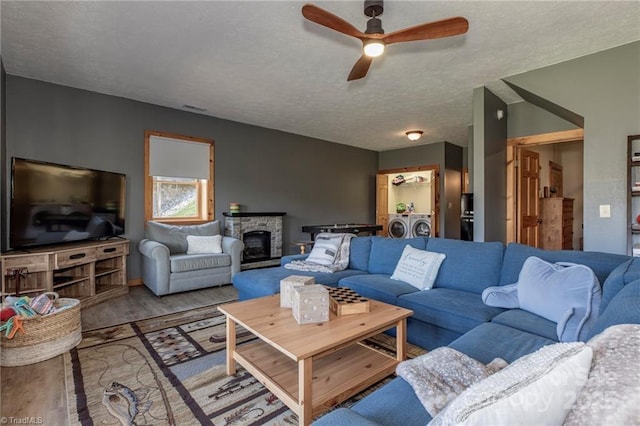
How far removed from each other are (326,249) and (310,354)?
2065 mm

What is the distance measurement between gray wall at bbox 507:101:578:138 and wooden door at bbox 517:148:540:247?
329 mm

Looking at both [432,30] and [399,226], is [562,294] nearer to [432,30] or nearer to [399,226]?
[432,30]

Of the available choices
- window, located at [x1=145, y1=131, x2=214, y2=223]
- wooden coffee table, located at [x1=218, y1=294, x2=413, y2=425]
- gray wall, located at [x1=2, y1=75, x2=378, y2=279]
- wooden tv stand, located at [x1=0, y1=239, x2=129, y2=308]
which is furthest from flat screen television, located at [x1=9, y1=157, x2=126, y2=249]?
wooden coffee table, located at [x1=218, y1=294, x2=413, y2=425]

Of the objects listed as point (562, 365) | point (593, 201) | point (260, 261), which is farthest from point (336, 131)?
point (562, 365)

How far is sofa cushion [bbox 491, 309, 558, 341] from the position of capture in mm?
1761

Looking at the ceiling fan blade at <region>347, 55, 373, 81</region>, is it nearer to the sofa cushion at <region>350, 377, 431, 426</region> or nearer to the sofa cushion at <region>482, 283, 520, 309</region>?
the sofa cushion at <region>482, 283, 520, 309</region>

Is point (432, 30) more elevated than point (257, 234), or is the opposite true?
point (432, 30)

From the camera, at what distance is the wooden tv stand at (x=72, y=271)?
9.75ft

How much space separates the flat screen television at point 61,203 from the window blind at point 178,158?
57cm

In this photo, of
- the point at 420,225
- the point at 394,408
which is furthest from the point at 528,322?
the point at 420,225

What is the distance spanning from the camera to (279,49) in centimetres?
298

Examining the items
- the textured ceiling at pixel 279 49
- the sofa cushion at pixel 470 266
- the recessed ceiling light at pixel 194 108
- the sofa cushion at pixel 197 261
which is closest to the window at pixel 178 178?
the recessed ceiling light at pixel 194 108

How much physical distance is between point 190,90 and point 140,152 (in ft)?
4.16

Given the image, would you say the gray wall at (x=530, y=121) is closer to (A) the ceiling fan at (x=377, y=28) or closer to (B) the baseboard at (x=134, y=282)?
(A) the ceiling fan at (x=377, y=28)
